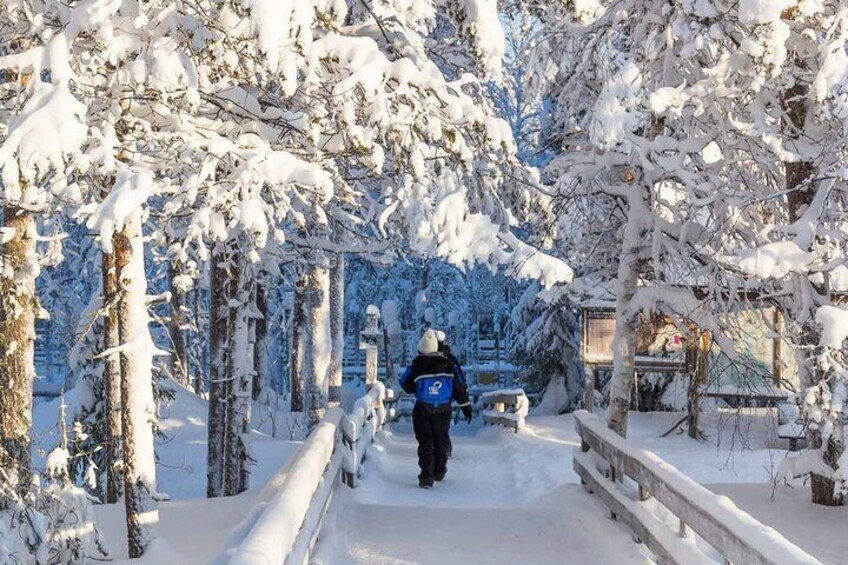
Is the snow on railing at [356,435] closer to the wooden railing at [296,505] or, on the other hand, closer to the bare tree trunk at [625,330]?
the wooden railing at [296,505]

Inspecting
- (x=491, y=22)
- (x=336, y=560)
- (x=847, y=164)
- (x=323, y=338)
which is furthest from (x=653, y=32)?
(x=323, y=338)

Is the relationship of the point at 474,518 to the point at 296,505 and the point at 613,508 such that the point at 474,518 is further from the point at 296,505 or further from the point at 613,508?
the point at 296,505

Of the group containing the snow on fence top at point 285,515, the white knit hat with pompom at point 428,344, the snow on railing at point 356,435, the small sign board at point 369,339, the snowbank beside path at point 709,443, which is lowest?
A: the snowbank beside path at point 709,443

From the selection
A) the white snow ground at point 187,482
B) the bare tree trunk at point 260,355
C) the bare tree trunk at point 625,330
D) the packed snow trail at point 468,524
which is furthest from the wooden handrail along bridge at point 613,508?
the bare tree trunk at point 260,355

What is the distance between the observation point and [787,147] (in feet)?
32.2

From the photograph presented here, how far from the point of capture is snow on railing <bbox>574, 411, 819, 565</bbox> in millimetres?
4879

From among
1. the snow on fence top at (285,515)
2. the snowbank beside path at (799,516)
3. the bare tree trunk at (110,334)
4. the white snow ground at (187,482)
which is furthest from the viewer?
the snowbank beside path at (799,516)

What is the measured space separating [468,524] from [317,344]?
10.3 metres

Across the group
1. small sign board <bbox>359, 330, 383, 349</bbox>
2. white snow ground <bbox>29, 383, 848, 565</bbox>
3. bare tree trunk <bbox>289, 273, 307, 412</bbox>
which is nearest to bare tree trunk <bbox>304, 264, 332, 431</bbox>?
small sign board <bbox>359, 330, 383, 349</bbox>

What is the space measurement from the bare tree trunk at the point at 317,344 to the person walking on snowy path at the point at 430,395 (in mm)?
6485

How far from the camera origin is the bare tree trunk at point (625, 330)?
11.3m

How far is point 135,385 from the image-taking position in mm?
7309

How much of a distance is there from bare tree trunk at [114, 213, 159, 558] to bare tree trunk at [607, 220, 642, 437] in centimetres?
568

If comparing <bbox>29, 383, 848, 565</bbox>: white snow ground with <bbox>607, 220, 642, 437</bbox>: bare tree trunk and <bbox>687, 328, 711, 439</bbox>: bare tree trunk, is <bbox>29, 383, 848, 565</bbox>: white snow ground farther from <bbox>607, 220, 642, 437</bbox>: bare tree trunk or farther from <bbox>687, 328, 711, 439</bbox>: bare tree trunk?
<bbox>687, 328, 711, 439</bbox>: bare tree trunk
